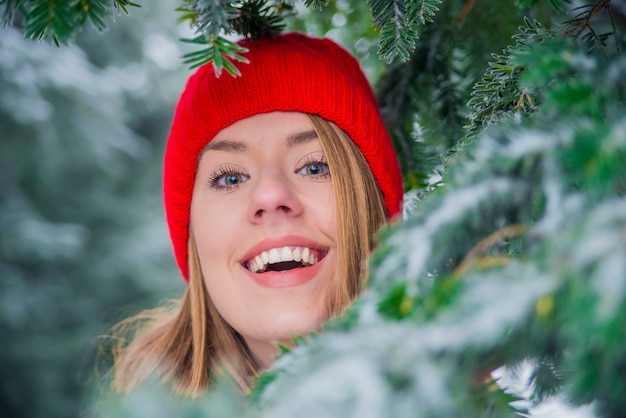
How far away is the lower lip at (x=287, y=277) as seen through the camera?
1.47 metres

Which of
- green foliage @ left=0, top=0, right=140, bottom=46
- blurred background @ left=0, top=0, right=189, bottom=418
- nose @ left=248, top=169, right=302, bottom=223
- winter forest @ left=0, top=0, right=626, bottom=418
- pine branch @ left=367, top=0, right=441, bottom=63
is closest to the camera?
winter forest @ left=0, top=0, right=626, bottom=418

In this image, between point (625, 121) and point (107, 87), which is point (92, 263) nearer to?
point (107, 87)

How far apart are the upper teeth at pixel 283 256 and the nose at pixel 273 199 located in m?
0.08

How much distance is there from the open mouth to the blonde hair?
0.23ft

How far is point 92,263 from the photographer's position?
7.12 m

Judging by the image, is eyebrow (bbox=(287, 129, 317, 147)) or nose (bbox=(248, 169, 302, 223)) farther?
eyebrow (bbox=(287, 129, 317, 147))

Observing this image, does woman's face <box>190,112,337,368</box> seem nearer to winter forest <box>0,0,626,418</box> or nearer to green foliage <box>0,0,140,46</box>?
winter forest <box>0,0,626,418</box>

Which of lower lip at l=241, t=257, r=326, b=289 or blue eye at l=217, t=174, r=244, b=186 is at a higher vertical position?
blue eye at l=217, t=174, r=244, b=186

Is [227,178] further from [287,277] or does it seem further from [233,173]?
[287,277]

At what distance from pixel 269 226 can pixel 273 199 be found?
0.26 feet

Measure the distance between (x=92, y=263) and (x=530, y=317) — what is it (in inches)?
284

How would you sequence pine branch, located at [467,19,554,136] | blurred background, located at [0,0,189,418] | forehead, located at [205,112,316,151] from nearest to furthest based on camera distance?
pine branch, located at [467,19,554,136], forehead, located at [205,112,316,151], blurred background, located at [0,0,189,418]

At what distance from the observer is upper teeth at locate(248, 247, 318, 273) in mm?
1476

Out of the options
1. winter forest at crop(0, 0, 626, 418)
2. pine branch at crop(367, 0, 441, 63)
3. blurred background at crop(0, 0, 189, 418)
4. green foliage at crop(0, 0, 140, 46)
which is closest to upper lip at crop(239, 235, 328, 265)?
winter forest at crop(0, 0, 626, 418)
